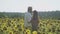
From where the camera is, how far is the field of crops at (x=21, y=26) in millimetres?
1452

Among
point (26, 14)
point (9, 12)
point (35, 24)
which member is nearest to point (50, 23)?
point (35, 24)

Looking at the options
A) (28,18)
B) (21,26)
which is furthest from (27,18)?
(21,26)

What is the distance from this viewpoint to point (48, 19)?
1502mm

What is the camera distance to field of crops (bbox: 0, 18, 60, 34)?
4.76 feet

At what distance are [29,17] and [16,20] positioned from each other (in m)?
0.16

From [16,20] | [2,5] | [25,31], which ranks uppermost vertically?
[2,5]

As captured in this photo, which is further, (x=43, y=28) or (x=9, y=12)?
(x=9, y=12)

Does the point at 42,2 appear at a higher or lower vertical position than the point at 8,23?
higher

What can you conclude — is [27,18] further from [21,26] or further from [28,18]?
[21,26]

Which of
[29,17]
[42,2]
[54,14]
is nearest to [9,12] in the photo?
[29,17]

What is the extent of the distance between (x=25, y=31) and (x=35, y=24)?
142mm

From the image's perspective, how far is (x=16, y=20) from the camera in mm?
1538

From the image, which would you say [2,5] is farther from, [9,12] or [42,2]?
[42,2]

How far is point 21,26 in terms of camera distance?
59.1 inches
